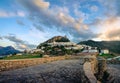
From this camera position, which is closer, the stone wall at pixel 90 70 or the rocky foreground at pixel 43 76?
the stone wall at pixel 90 70

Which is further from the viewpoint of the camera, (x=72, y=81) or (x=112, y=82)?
(x=112, y=82)

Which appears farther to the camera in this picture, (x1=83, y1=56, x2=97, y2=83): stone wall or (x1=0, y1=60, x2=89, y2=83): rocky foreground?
(x1=0, y1=60, x2=89, y2=83): rocky foreground

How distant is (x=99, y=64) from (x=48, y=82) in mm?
10856

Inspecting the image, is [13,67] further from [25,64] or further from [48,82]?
[48,82]

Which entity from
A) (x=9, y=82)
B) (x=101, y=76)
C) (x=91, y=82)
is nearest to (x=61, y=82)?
(x=9, y=82)

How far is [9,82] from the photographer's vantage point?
1570cm

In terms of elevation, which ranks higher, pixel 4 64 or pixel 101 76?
pixel 4 64

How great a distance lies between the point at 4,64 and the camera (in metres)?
22.8

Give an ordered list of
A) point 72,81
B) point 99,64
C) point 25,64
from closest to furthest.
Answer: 1. point 72,81
2. point 99,64
3. point 25,64

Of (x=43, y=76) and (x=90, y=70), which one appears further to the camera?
(x=43, y=76)

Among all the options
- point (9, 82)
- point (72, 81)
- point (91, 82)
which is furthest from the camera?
point (72, 81)

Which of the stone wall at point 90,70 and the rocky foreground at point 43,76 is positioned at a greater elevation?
the stone wall at point 90,70

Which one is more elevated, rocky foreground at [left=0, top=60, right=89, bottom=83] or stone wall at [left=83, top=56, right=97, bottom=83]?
stone wall at [left=83, top=56, right=97, bottom=83]

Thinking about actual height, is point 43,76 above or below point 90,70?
below
